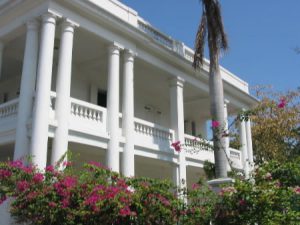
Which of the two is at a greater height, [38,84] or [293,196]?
[38,84]

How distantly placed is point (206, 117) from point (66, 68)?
14083 mm

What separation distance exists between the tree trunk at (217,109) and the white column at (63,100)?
15.0 ft

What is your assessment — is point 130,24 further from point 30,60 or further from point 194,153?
point 194,153

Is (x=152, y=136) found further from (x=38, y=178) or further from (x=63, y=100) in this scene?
(x=38, y=178)

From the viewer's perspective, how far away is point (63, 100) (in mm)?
11789

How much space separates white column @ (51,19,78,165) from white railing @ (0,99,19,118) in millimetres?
1489

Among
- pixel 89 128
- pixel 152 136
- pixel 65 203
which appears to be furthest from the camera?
pixel 152 136

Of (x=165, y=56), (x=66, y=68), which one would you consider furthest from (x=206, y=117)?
(x=66, y=68)

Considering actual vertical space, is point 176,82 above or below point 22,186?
above

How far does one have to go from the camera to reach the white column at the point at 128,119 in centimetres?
1360

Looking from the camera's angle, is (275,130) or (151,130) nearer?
(151,130)

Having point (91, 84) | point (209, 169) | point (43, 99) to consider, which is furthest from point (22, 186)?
point (209, 169)

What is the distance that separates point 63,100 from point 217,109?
5.24m

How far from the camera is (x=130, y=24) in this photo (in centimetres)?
1416
